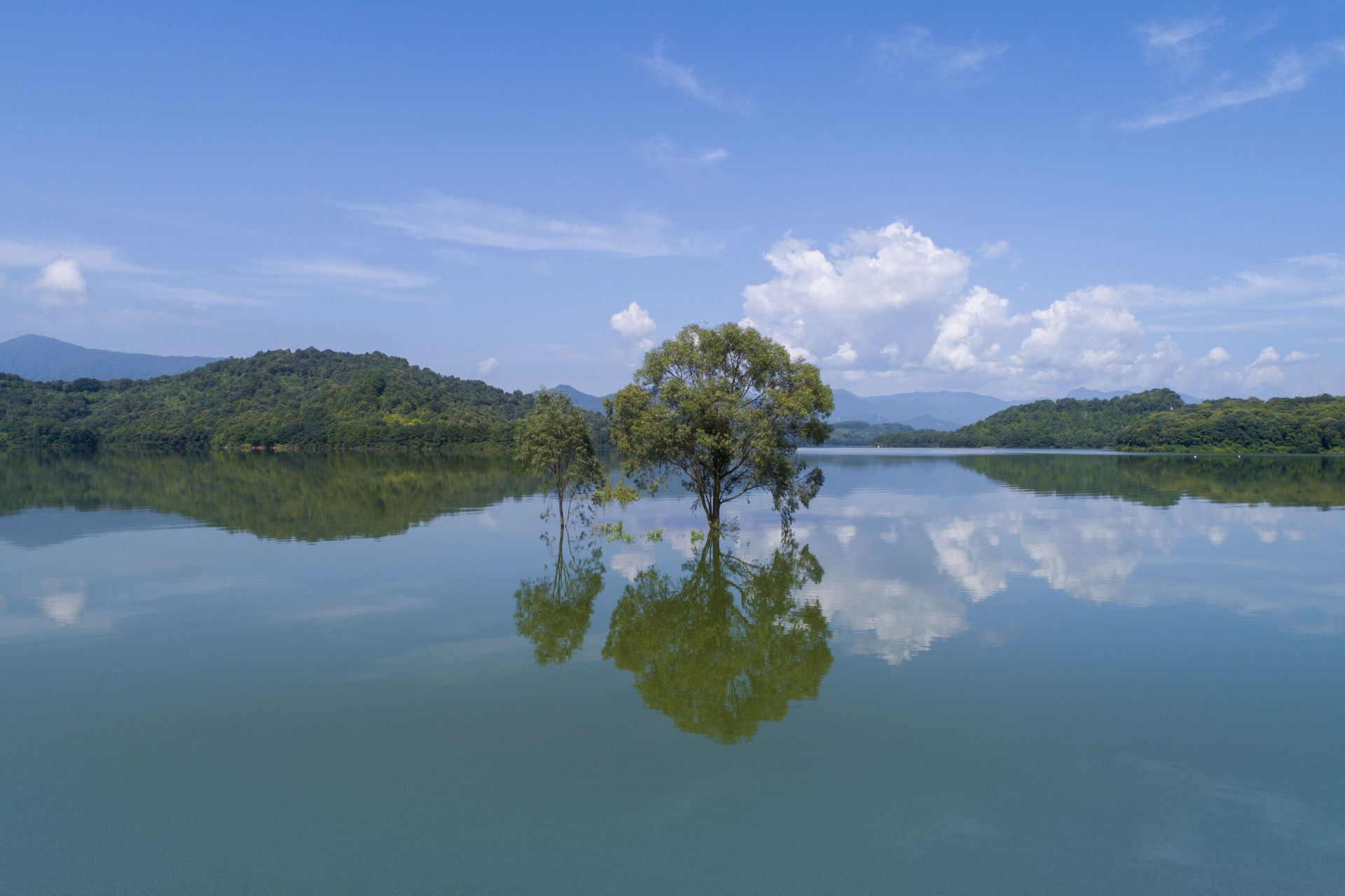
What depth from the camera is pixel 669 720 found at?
1073cm

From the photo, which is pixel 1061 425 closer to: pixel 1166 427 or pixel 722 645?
pixel 1166 427

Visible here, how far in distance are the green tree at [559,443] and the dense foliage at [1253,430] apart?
137 m

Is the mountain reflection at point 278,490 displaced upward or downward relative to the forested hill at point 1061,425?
downward

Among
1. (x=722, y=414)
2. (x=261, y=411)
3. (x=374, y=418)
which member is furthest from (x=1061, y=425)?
(x=261, y=411)

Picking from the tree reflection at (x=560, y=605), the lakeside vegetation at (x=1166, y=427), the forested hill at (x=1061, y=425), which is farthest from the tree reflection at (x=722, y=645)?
the forested hill at (x=1061, y=425)

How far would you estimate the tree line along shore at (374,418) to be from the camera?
128 m

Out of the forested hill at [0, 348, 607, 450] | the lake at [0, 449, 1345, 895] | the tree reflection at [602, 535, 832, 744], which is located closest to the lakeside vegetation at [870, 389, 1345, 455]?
the forested hill at [0, 348, 607, 450]

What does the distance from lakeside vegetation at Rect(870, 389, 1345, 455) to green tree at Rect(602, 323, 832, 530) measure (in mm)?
127953

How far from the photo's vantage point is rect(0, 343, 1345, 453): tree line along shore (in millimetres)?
127812

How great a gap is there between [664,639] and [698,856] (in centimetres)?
770

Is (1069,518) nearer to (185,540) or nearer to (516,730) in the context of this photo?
(516,730)

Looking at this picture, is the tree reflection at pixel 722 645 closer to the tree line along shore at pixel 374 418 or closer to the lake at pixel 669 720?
the lake at pixel 669 720

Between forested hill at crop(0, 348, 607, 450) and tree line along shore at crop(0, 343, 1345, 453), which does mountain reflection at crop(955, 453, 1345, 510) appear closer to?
tree line along shore at crop(0, 343, 1345, 453)

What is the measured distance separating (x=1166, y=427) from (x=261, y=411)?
652ft
